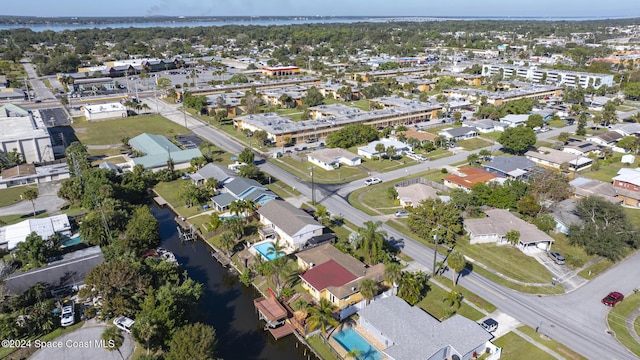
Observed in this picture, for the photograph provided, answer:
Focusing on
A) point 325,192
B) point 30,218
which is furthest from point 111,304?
point 325,192

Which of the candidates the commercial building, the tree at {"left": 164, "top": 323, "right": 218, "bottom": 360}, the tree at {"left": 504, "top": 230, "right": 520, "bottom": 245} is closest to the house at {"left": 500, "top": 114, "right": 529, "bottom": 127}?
the tree at {"left": 504, "top": 230, "right": 520, "bottom": 245}

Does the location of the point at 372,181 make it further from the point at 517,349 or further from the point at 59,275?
the point at 59,275

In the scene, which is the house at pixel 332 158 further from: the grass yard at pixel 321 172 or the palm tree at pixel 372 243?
the palm tree at pixel 372 243

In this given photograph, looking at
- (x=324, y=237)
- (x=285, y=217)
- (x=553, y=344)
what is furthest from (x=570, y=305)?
(x=285, y=217)

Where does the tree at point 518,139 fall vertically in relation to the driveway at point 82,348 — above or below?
above

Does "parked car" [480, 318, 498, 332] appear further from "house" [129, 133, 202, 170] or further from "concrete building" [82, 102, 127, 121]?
"concrete building" [82, 102, 127, 121]

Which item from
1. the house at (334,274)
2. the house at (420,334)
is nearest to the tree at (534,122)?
the house at (334,274)

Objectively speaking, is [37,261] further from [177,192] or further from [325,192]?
[325,192]
